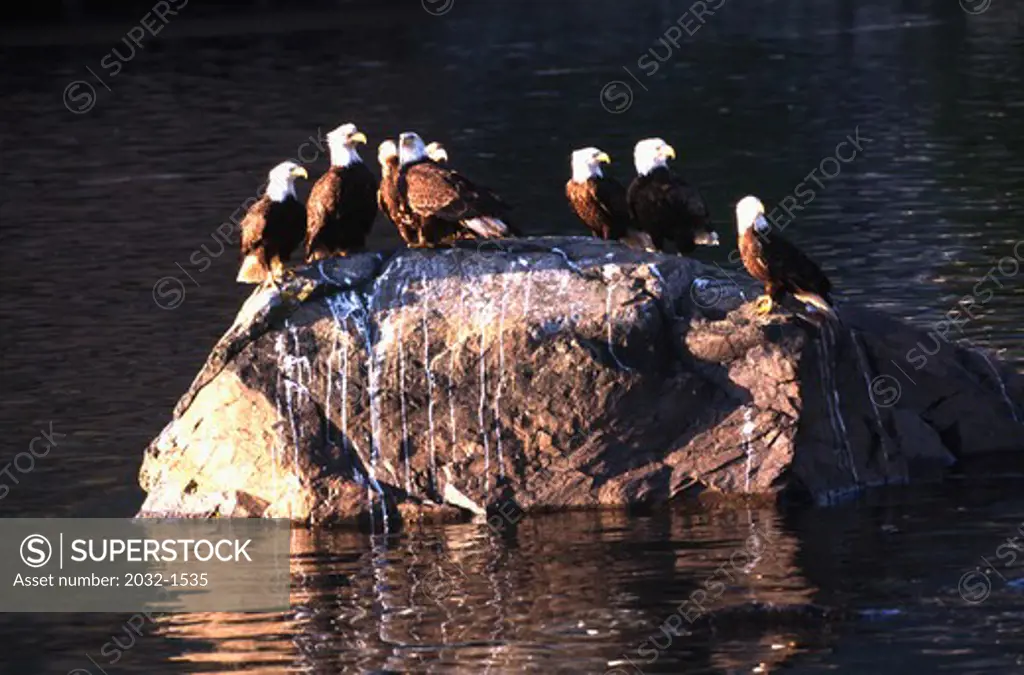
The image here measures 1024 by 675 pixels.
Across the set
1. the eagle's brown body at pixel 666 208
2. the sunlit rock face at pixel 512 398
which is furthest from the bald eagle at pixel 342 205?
the eagle's brown body at pixel 666 208

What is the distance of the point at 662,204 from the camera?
22078mm

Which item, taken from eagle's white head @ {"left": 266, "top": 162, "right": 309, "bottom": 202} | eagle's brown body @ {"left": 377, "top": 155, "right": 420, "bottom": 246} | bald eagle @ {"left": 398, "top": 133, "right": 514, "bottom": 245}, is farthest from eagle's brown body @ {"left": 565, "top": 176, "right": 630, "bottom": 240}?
eagle's white head @ {"left": 266, "top": 162, "right": 309, "bottom": 202}

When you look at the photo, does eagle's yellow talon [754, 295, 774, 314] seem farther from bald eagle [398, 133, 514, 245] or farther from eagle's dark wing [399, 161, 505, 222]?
eagle's dark wing [399, 161, 505, 222]

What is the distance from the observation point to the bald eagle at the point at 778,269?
20.4m

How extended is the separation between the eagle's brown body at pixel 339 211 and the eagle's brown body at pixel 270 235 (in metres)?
0.28

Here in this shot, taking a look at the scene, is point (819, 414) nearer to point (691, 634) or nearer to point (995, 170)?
point (691, 634)

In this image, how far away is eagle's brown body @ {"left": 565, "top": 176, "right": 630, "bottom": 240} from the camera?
22031mm

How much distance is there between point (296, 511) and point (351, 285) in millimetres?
1908

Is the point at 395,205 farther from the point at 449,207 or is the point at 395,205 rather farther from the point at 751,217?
the point at 751,217

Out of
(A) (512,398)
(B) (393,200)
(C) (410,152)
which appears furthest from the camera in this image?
(C) (410,152)

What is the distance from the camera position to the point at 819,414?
20312 mm

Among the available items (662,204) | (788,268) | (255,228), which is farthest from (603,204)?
(255,228)

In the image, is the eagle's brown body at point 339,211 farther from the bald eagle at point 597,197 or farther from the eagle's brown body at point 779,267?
the eagle's brown body at point 779,267

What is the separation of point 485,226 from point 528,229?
13.8m
